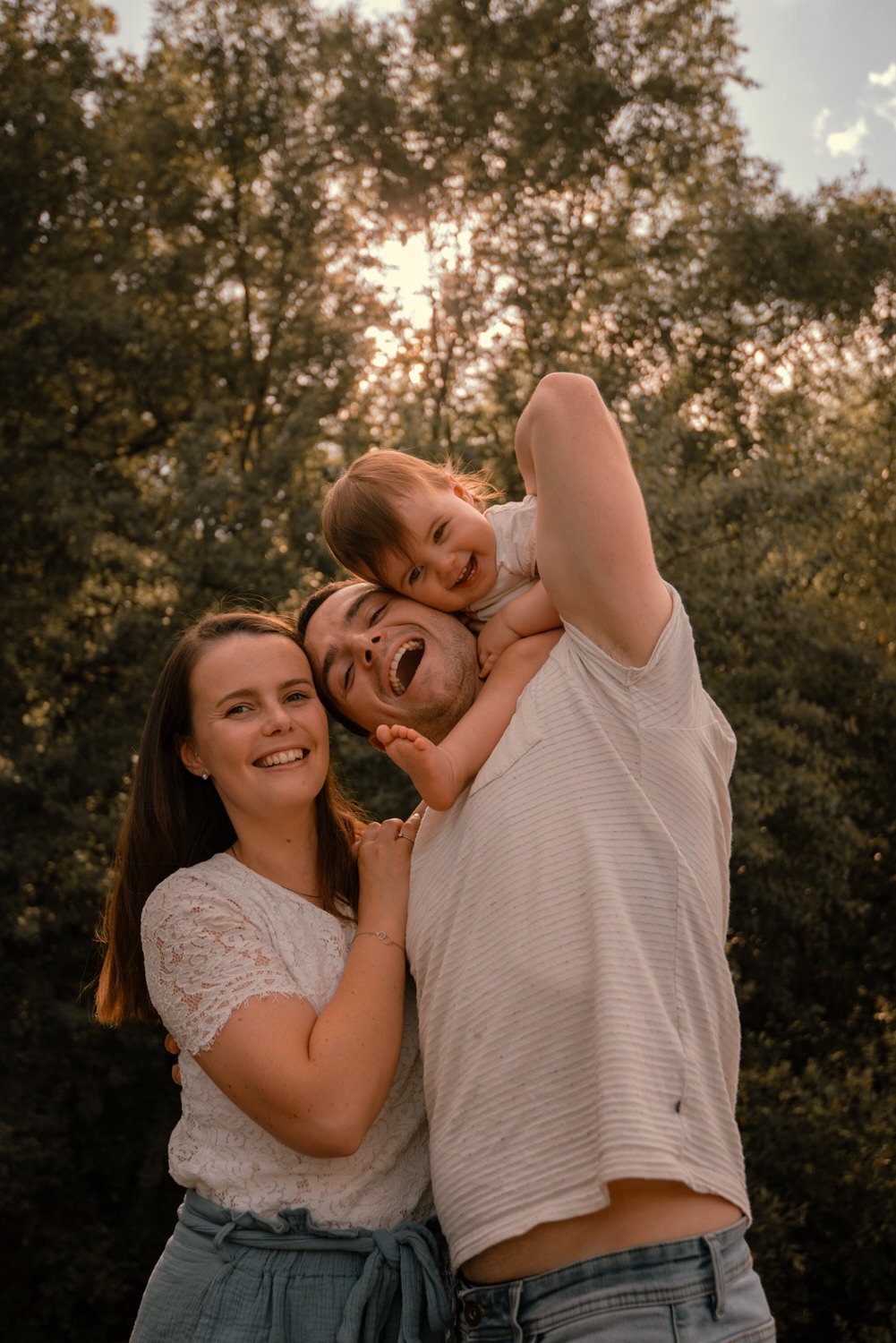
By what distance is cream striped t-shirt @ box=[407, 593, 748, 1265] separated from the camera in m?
1.73

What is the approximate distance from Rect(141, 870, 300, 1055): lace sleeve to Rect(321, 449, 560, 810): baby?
465 mm

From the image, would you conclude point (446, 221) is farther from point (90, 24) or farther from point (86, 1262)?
point (86, 1262)

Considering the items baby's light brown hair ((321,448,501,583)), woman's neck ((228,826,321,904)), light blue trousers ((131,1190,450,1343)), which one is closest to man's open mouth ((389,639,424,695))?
baby's light brown hair ((321,448,501,583))

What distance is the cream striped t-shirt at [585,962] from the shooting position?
173 cm

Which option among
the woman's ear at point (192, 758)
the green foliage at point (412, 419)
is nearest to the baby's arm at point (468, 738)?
the woman's ear at point (192, 758)

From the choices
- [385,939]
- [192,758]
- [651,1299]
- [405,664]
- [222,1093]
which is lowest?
[651,1299]

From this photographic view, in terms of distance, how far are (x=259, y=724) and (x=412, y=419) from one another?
6.62 metres

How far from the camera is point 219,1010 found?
6.77ft

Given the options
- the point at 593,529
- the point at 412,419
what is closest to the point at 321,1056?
the point at 593,529

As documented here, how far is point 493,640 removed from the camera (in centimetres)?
229

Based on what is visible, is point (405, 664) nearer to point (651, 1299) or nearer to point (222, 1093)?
point (222, 1093)

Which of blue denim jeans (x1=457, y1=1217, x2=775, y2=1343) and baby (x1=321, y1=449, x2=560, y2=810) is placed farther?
baby (x1=321, y1=449, x2=560, y2=810)

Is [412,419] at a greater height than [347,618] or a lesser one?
greater

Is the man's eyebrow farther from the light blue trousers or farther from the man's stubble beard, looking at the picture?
the light blue trousers
